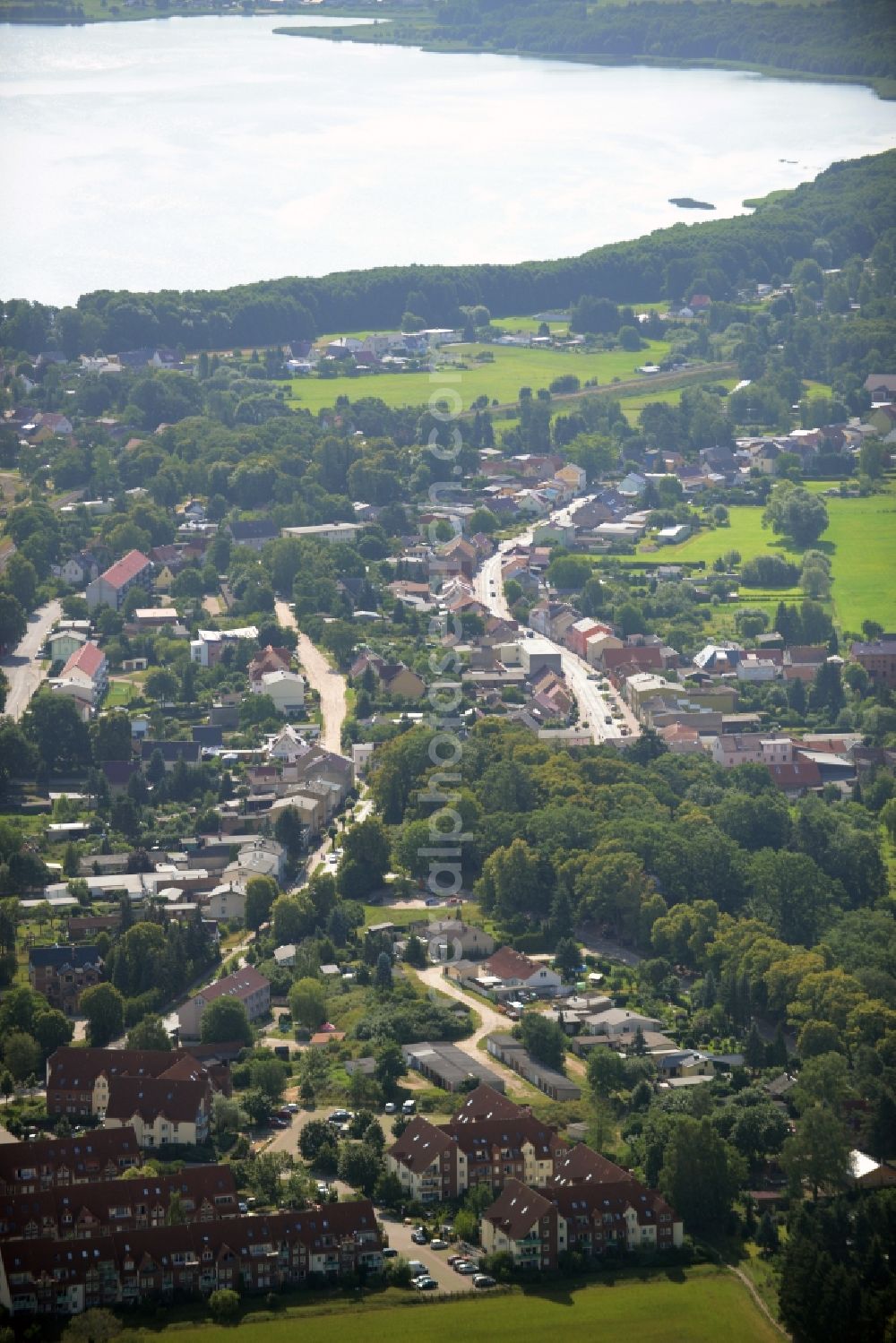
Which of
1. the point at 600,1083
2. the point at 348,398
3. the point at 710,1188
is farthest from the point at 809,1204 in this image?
the point at 348,398

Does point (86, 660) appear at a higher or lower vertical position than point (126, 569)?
lower

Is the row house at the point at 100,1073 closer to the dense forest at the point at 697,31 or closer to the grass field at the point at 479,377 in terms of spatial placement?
the grass field at the point at 479,377

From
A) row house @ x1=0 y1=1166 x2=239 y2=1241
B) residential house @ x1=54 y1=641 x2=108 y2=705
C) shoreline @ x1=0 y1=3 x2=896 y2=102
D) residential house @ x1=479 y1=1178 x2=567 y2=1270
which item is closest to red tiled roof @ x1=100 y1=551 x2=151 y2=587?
residential house @ x1=54 y1=641 x2=108 y2=705

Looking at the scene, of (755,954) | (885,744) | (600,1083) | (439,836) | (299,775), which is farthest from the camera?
(885,744)

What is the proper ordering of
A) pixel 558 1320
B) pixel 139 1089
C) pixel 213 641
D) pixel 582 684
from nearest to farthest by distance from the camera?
pixel 558 1320, pixel 139 1089, pixel 582 684, pixel 213 641

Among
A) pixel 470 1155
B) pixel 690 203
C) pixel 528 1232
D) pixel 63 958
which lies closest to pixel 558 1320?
pixel 528 1232

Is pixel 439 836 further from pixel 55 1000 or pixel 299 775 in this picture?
pixel 55 1000

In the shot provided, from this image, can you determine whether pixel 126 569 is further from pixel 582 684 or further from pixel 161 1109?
pixel 161 1109
